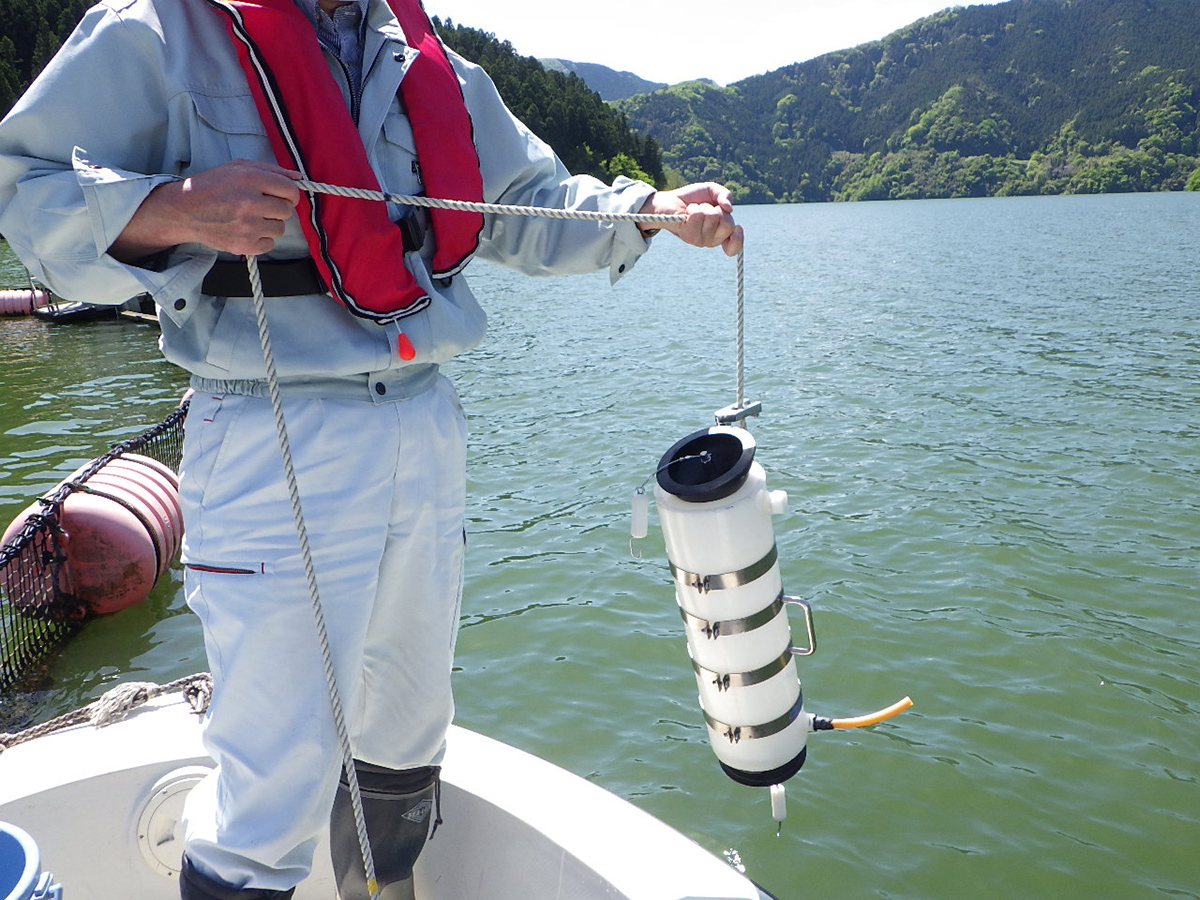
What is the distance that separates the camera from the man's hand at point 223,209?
1710 millimetres

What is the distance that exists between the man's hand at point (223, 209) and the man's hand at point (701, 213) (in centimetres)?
97

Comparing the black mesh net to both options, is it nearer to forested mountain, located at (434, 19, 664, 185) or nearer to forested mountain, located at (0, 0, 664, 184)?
forested mountain, located at (0, 0, 664, 184)

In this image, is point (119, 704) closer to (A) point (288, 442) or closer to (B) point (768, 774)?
(A) point (288, 442)

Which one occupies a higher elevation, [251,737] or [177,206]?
[177,206]

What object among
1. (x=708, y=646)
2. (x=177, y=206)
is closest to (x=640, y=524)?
(x=708, y=646)

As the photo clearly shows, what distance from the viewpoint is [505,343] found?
2006 centimetres

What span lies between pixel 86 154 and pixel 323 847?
77.6 inches

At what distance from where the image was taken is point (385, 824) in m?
2.42

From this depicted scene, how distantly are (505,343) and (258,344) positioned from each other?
60.0 feet

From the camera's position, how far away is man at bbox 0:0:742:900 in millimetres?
1751

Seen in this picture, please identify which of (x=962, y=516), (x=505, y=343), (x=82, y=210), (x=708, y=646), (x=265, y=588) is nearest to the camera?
(x=82, y=210)

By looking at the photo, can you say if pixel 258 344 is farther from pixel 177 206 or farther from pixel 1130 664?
pixel 1130 664

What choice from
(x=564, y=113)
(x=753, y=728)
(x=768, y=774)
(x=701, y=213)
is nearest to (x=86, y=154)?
(x=701, y=213)

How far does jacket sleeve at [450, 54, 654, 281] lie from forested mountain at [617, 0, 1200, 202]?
129 m
